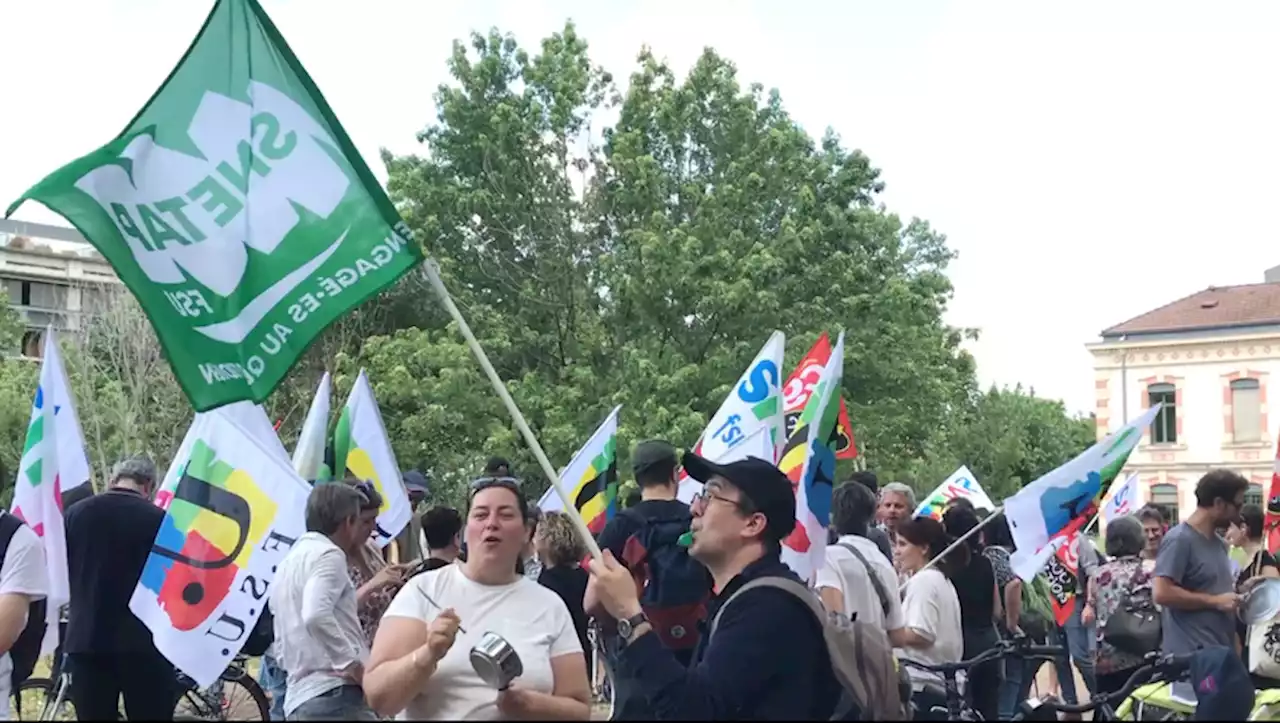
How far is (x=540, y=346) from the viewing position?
3459 centimetres

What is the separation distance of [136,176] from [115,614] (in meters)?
3.81

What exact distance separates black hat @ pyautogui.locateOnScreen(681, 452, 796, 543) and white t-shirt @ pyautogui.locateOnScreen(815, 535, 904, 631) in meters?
2.95

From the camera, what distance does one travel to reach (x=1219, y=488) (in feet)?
26.3

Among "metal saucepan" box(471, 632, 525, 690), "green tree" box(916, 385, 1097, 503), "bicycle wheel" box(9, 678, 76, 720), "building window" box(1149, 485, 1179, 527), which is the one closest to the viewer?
"metal saucepan" box(471, 632, 525, 690)

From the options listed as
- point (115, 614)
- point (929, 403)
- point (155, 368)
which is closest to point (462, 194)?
point (929, 403)

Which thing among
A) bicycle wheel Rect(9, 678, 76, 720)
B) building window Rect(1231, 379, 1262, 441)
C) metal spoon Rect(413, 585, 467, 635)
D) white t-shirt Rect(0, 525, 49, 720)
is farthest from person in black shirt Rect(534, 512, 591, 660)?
building window Rect(1231, 379, 1262, 441)

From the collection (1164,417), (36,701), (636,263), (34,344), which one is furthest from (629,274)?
(34,344)

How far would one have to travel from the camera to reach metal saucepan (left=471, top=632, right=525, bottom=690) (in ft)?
15.3

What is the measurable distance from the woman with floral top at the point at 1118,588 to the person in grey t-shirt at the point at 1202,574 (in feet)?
4.05

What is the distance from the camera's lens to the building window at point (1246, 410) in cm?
6072

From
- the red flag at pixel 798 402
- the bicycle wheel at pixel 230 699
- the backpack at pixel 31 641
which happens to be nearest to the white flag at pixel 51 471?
the backpack at pixel 31 641

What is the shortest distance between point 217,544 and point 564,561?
2844 millimetres

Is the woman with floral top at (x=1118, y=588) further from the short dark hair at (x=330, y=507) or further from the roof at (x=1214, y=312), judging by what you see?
the roof at (x=1214, y=312)

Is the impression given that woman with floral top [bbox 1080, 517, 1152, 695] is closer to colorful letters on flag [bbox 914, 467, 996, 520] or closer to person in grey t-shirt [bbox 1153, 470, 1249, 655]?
person in grey t-shirt [bbox 1153, 470, 1249, 655]
